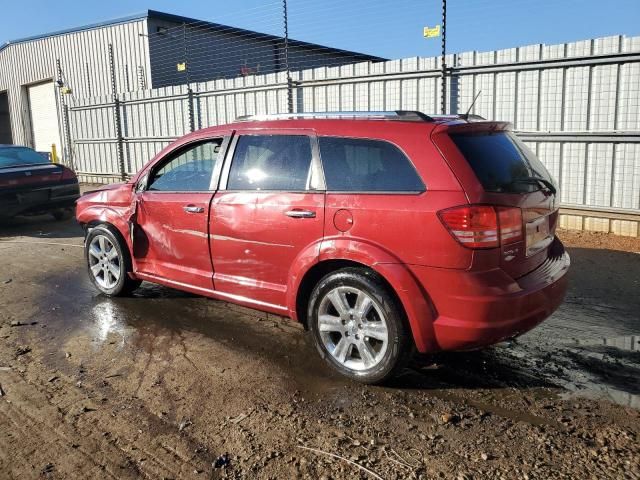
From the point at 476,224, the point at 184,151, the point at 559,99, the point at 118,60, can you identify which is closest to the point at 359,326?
the point at 476,224

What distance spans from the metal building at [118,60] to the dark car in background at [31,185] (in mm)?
4342

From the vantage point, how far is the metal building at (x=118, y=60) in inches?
734

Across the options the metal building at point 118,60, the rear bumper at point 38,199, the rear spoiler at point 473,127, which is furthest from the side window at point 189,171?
the metal building at point 118,60

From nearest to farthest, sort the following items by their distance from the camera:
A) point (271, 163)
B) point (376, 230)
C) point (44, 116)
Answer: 1. point (376, 230)
2. point (271, 163)
3. point (44, 116)

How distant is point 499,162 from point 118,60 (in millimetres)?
18752

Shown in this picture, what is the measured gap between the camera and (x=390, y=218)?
3.54 meters

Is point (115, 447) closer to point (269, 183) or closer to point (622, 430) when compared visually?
point (269, 183)

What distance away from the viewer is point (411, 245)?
3.47m

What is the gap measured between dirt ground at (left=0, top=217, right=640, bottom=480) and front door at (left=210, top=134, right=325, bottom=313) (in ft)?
1.78

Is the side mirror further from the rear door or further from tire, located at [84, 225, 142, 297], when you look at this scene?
the rear door

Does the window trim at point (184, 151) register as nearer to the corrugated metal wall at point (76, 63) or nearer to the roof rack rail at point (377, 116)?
the roof rack rail at point (377, 116)

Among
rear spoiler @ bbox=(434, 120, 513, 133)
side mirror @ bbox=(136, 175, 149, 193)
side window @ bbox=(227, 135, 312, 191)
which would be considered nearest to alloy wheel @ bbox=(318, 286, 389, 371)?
side window @ bbox=(227, 135, 312, 191)

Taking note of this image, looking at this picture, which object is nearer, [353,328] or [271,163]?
[353,328]

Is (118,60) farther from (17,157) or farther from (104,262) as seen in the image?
(104,262)
